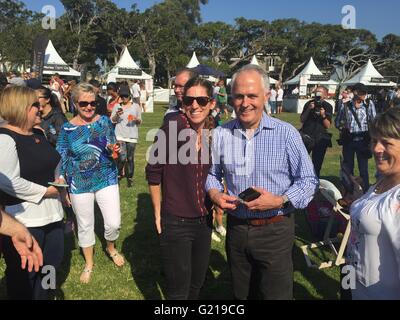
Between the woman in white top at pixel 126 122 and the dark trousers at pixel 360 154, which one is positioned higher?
the woman in white top at pixel 126 122

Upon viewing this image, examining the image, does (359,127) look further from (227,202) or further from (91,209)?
(227,202)

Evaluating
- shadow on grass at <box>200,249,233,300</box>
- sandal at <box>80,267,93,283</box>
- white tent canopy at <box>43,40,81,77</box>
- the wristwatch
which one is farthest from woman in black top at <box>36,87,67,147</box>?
white tent canopy at <box>43,40,81,77</box>

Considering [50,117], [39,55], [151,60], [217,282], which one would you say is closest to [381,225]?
[217,282]

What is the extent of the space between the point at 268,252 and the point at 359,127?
5.61 meters

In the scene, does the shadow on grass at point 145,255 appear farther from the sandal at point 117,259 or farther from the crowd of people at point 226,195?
the crowd of people at point 226,195

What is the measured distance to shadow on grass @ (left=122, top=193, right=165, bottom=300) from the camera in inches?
169

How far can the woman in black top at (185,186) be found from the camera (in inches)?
114

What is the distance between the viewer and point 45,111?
538 centimetres

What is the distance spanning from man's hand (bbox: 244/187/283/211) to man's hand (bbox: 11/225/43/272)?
1.30m

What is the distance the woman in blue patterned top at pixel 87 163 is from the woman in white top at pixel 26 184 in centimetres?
111

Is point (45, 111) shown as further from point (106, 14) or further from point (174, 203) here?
point (106, 14)

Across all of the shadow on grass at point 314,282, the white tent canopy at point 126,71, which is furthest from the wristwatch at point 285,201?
the white tent canopy at point 126,71

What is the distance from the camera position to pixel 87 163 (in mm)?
4191

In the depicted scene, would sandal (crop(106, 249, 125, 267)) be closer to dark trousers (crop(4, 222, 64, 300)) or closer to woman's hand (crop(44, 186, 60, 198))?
dark trousers (crop(4, 222, 64, 300))
